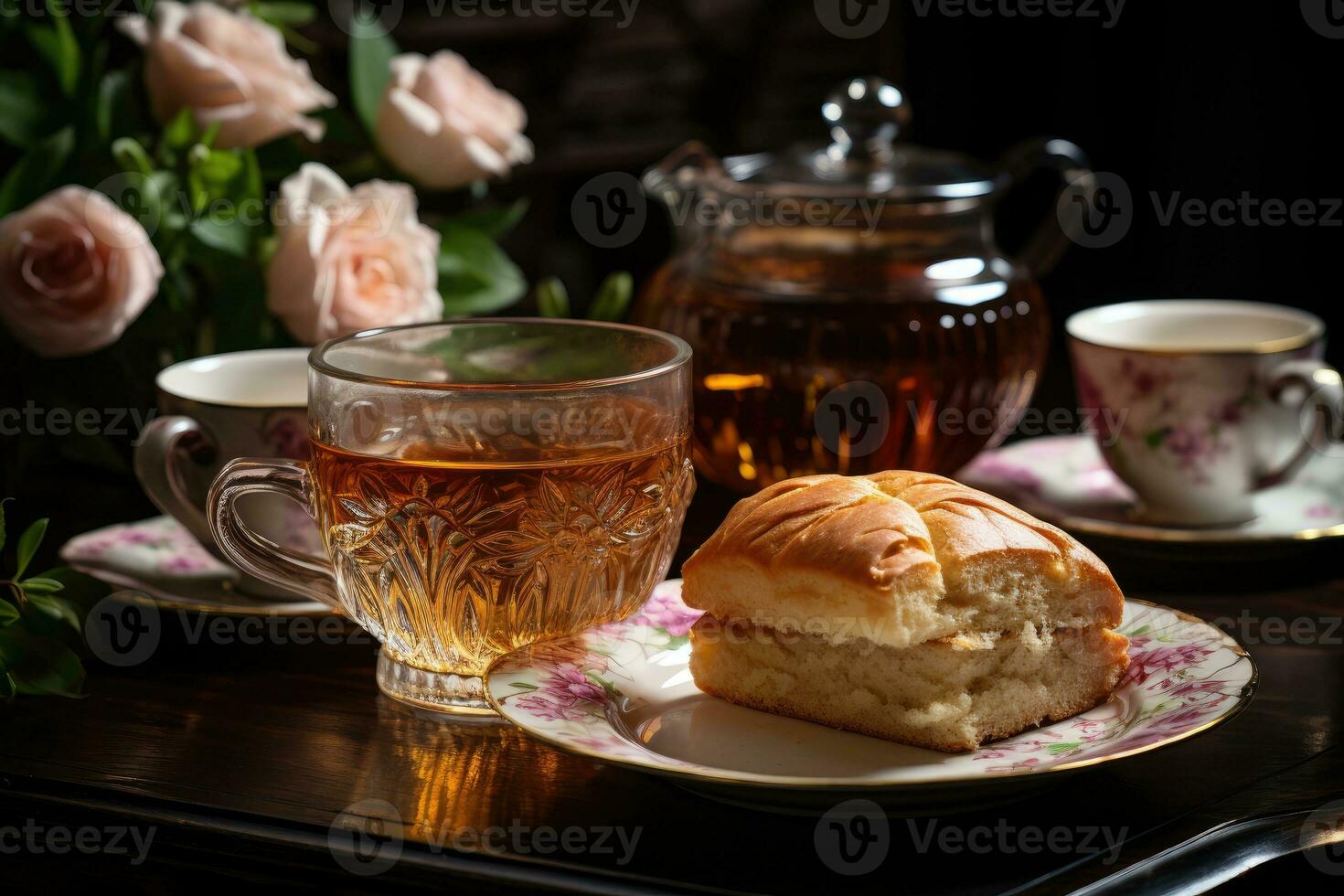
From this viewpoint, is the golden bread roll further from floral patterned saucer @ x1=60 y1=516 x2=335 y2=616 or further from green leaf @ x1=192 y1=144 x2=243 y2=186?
green leaf @ x1=192 y1=144 x2=243 y2=186

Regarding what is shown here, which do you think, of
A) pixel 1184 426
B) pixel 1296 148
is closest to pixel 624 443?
pixel 1184 426

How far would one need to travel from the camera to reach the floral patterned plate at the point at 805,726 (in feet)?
2.31

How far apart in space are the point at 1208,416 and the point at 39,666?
2.85 ft

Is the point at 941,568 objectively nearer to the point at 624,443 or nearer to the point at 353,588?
the point at 624,443

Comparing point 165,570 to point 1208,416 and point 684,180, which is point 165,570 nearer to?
point 684,180

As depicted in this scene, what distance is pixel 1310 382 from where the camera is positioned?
119 cm

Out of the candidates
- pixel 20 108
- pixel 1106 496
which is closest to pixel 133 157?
pixel 20 108

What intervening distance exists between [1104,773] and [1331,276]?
141 centimetres

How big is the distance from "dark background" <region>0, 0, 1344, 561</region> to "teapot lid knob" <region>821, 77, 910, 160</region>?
0.47m

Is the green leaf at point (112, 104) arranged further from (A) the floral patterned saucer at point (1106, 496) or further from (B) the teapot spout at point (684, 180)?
(A) the floral patterned saucer at point (1106, 496)

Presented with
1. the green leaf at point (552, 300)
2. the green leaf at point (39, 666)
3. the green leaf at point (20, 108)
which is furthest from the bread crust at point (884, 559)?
the green leaf at point (20, 108)

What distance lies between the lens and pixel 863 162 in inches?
50.4

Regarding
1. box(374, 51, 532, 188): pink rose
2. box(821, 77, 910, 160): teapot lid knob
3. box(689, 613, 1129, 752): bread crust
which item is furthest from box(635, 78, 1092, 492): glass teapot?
box(689, 613, 1129, 752): bread crust

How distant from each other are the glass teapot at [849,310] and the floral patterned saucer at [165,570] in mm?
373
